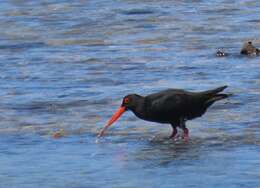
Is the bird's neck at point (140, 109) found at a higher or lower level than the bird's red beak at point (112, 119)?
→ higher

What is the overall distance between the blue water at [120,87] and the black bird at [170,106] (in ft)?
0.61

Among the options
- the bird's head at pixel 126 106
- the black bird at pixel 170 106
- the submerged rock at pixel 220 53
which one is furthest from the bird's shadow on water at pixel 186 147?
the submerged rock at pixel 220 53

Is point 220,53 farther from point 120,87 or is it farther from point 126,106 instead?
point 126,106

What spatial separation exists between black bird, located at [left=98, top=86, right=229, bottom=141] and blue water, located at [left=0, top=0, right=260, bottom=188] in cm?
18

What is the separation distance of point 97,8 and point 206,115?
37.5ft

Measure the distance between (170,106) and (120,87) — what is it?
10.2 ft

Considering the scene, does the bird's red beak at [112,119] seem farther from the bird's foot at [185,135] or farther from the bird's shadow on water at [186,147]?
the bird's foot at [185,135]

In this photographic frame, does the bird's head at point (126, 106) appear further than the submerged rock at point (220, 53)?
No

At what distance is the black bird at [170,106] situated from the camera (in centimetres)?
1272

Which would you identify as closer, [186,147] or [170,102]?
[186,147]

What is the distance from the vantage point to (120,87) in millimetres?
15789

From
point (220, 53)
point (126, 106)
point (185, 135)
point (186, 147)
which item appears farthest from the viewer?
point (220, 53)

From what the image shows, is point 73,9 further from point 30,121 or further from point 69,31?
point 30,121

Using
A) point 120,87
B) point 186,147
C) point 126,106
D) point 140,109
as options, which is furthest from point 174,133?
point 120,87
